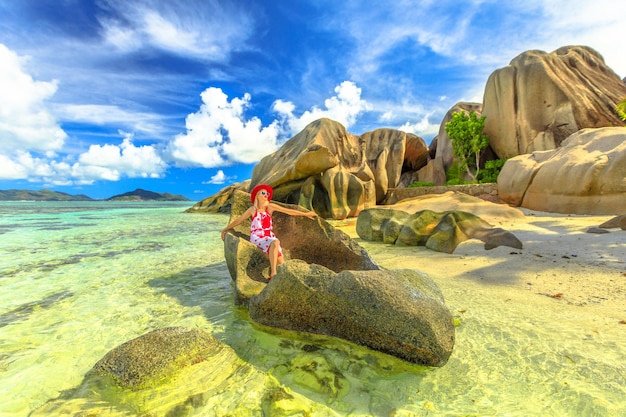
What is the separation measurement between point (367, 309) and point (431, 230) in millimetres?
5917

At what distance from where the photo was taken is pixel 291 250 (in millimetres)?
5430

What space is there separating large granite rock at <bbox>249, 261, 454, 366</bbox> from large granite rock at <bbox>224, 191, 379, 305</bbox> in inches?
39.5

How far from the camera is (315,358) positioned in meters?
2.64

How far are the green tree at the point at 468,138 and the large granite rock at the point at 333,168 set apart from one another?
16.3 feet

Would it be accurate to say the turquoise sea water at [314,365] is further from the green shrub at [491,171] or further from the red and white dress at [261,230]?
the green shrub at [491,171]

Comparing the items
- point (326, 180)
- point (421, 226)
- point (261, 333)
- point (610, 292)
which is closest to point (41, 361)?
point (261, 333)

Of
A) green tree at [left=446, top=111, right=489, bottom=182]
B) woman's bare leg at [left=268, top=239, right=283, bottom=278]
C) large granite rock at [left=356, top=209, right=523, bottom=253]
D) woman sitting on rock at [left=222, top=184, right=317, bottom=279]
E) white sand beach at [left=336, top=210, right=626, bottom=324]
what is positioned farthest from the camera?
green tree at [left=446, top=111, right=489, bottom=182]

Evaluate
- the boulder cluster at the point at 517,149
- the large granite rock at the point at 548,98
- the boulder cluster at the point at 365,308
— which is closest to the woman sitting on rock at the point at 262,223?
the boulder cluster at the point at 365,308

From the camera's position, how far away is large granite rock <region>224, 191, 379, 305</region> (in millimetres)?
4328

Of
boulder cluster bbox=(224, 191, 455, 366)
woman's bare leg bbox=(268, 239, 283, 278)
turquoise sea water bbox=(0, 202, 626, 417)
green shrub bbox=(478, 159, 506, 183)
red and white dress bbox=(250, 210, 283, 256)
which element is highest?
green shrub bbox=(478, 159, 506, 183)

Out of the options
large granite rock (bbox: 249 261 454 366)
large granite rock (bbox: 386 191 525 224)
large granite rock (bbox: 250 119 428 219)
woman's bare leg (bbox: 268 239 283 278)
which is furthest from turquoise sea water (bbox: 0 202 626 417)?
large granite rock (bbox: 250 119 428 219)

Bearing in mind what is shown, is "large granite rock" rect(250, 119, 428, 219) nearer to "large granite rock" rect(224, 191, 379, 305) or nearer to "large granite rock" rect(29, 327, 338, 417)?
"large granite rock" rect(224, 191, 379, 305)

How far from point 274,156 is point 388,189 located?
10.4 m

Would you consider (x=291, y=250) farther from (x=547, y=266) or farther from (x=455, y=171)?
(x=455, y=171)
